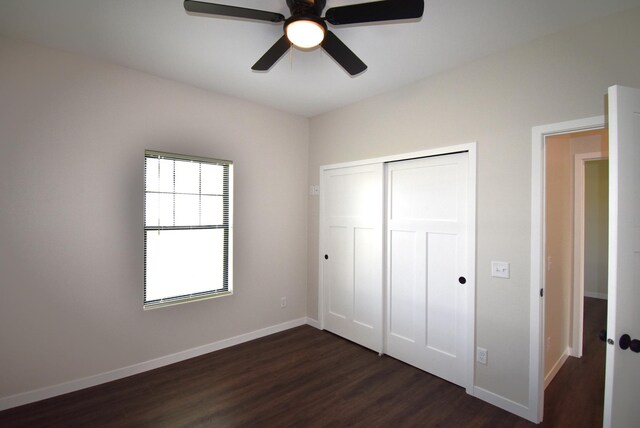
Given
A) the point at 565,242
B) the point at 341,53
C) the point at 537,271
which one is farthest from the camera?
the point at 565,242

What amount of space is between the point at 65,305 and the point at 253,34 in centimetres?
265

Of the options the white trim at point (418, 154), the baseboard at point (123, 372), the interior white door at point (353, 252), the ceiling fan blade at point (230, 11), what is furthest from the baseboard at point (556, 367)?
the ceiling fan blade at point (230, 11)

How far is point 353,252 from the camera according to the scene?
349 centimetres

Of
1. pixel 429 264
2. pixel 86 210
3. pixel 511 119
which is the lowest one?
pixel 429 264

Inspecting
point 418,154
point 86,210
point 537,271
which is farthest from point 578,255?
point 86,210

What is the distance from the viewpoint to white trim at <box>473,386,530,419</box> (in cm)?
216

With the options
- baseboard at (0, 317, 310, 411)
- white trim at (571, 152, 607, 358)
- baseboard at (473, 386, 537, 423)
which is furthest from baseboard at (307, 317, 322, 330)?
white trim at (571, 152, 607, 358)

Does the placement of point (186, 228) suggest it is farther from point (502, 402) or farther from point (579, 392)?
point (579, 392)

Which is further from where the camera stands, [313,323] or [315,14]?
[313,323]

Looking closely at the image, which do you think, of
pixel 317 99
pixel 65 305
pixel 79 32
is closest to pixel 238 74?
pixel 317 99

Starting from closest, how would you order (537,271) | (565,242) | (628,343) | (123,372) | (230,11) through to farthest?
(628,343) < (230,11) < (537,271) < (123,372) < (565,242)

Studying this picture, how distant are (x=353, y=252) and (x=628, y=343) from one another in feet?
7.79

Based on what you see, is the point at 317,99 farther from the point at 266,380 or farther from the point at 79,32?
the point at 266,380

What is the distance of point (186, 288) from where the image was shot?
2.99 m
